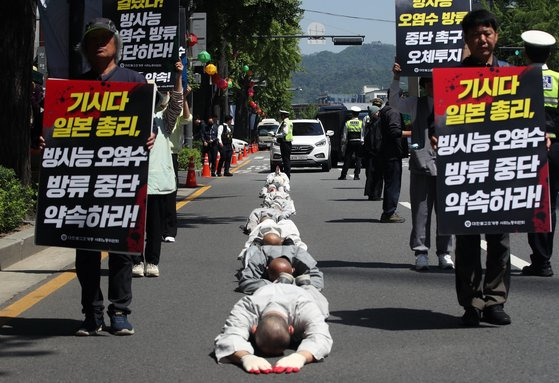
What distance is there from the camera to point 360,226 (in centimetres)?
1562

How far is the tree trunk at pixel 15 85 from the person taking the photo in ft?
46.3

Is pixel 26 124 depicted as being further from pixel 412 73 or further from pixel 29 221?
pixel 412 73

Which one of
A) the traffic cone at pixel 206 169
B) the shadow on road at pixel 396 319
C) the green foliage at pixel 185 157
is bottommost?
the traffic cone at pixel 206 169

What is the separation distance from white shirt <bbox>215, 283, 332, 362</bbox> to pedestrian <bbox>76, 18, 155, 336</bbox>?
970 mm

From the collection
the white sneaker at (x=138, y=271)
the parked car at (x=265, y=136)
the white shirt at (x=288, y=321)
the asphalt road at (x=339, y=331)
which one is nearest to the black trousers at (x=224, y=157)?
the asphalt road at (x=339, y=331)

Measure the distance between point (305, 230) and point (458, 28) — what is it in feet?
12.9

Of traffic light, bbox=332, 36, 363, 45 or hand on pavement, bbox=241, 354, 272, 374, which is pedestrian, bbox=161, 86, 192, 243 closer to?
hand on pavement, bbox=241, 354, 272, 374

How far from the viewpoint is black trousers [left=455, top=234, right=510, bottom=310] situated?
300 inches

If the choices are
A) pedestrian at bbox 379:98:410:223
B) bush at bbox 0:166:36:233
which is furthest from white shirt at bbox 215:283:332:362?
pedestrian at bbox 379:98:410:223

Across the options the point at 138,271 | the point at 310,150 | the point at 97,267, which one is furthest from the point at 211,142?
the point at 97,267

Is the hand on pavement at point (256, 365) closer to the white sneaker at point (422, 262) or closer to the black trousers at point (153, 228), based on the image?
the black trousers at point (153, 228)

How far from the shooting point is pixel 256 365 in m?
6.21

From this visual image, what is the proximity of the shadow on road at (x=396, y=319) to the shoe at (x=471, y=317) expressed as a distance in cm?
7

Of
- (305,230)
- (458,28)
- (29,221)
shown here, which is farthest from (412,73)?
(29,221)
